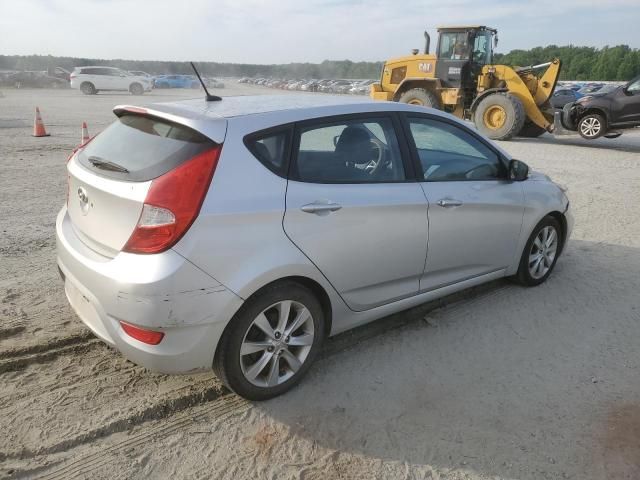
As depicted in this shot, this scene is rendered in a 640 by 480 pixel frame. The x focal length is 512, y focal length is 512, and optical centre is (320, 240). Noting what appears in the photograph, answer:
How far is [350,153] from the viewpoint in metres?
3.12

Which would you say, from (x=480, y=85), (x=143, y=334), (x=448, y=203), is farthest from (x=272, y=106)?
(x=480, y=85)

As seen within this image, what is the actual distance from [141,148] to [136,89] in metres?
34.4

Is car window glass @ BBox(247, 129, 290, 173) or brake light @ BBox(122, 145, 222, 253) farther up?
car window glass @ BBox(247, 129, 290, 173)

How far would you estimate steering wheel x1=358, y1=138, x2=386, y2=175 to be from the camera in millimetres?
3121

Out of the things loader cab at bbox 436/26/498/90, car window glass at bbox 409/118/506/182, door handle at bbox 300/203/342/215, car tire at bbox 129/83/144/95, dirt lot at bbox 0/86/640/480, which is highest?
loader cab at bbox 436/26/498/90

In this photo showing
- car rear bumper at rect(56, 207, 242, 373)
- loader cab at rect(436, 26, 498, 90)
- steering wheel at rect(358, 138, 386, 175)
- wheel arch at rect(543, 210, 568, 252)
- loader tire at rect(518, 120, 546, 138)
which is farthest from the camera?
loader tire at rect(518, 120, 546, 138)

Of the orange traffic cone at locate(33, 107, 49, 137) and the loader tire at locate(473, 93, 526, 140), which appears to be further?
the loader tire at locate(473, 93, 526, 140)

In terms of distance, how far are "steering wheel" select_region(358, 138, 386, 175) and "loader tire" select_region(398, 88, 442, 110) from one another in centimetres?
1219

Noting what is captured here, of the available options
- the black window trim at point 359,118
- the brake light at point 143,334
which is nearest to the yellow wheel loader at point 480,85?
the black window trim at point 359,118

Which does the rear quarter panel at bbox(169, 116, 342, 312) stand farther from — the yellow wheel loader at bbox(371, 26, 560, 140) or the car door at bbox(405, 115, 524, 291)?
the yellow wheel loader at bbox(371, 26, 560, 140)

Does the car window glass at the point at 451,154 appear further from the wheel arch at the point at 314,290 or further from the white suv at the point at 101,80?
the white suv at the point at 101,80

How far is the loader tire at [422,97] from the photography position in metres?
14.8

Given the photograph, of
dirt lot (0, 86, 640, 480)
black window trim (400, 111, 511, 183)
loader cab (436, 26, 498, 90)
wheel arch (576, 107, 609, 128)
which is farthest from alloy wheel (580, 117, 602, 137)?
black window trim (400, 111, 511, 183)

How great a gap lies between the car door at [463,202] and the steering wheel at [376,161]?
9.5 inches
